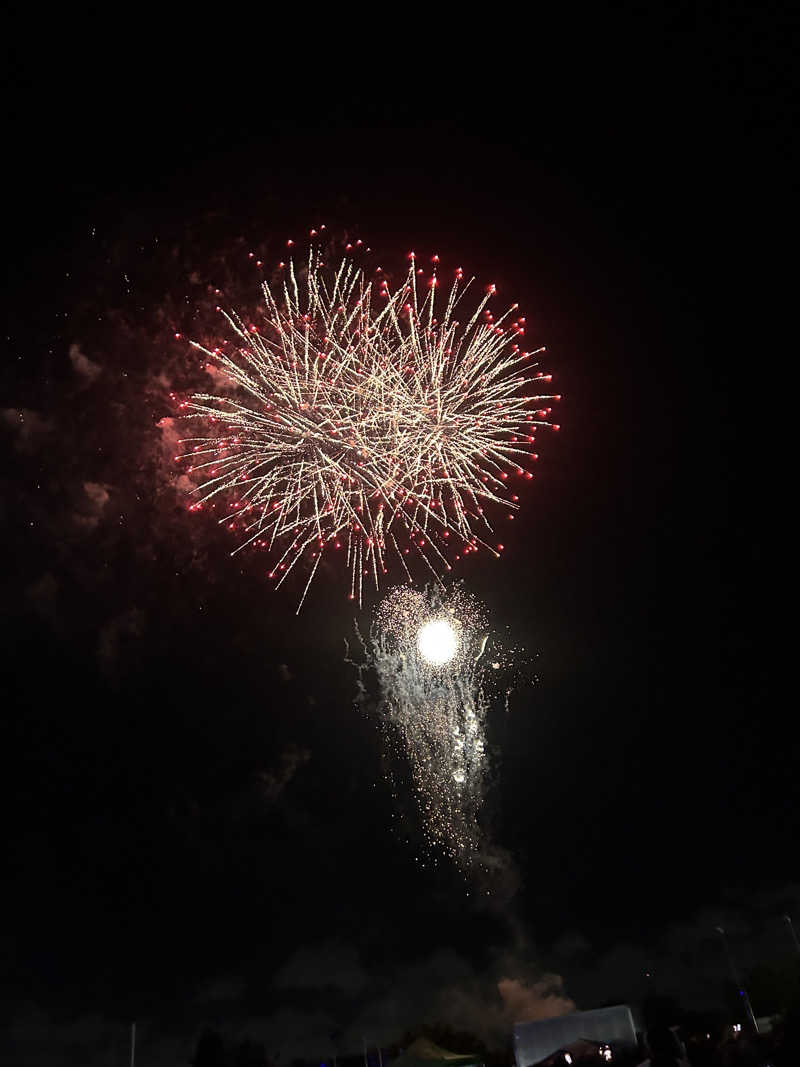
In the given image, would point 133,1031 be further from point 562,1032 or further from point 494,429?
point 494,429

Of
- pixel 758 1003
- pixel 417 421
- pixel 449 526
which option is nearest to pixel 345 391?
pixel 417 421

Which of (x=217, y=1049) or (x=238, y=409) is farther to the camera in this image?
(x=217, y=1049)

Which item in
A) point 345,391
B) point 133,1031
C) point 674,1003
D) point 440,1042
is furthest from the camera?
point 440,1042

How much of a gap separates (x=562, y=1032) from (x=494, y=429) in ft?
88.6

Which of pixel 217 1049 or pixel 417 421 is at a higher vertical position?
pixel 417 421

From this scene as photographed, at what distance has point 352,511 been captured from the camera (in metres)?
15.5

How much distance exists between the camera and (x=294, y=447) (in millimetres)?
15250

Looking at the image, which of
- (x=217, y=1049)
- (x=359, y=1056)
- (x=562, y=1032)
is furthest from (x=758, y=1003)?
(x=217, y=1049)

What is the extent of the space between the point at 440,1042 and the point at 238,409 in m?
60.9

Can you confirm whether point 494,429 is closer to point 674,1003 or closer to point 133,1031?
point 133,1031

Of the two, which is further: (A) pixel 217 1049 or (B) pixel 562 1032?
(A) pixel 217 1049

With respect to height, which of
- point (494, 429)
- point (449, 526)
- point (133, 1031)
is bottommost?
point (133, 1031)

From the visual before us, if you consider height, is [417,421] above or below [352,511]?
above

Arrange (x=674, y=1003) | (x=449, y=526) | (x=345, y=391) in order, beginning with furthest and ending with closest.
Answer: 1. (x=674, y=1003)
2. (x=449, y=526)
3. (x=345, y=391)
